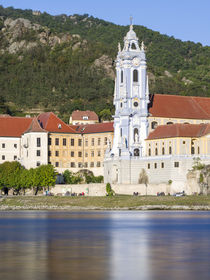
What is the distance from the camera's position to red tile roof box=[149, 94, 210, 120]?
386 feet

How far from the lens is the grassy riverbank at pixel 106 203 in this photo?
85438 mm

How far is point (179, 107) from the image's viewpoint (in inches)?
4724

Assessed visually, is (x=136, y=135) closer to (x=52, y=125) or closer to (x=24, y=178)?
(x=52, y=125)

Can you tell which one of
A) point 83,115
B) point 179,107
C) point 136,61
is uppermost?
point 136,61

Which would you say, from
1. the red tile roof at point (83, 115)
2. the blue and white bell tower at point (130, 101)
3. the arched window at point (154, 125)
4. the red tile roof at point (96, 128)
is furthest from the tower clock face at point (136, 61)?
the red tile roof at point (83, 115)

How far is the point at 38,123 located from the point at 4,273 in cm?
9407

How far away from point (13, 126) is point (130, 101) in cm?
2316

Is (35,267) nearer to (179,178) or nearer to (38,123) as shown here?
(179,178)

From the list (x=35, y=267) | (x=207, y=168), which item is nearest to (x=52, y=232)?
(x=35, y=267)

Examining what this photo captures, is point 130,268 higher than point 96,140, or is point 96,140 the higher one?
point 96,140

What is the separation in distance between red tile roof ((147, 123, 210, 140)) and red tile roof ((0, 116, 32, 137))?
86.1 feet

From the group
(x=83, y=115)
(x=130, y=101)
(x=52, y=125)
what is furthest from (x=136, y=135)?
(x=83, y=115)

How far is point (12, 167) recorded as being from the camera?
110 meters

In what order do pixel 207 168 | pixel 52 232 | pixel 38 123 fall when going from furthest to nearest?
pixel 38 123 < pixel 207 168 < pixel 52 232
